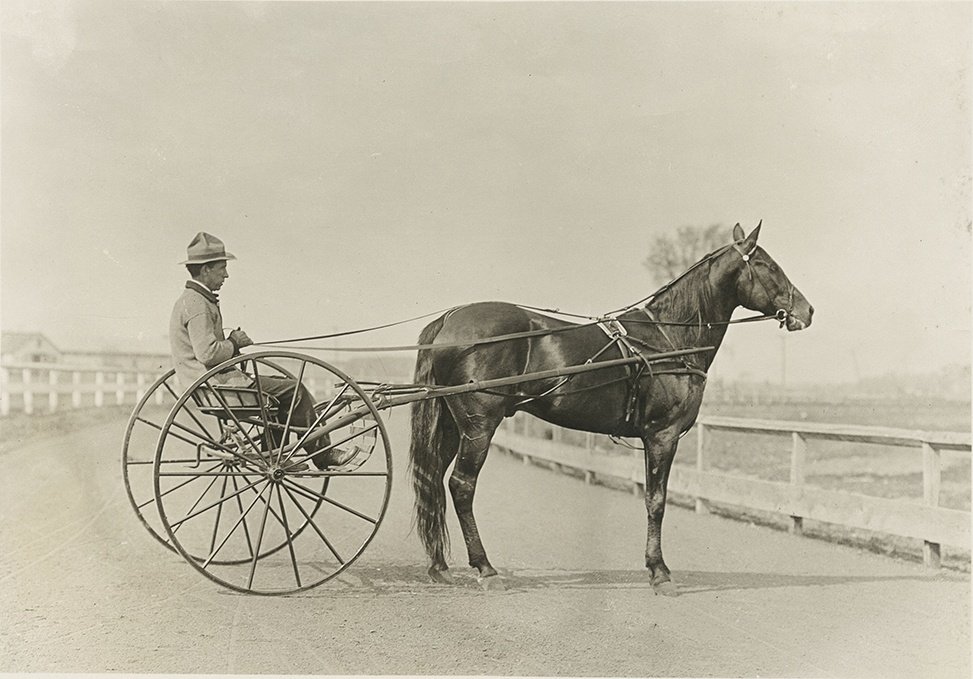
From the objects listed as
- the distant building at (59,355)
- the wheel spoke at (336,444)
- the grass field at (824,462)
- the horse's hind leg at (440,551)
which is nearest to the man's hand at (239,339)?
the wheel spoke at (336,444)

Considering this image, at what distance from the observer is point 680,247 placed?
1171cm

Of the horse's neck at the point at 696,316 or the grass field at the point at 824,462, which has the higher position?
the horse's neck at the point at 696,316

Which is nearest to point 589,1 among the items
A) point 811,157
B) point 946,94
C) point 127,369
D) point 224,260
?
point 811,157

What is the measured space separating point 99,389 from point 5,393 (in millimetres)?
3120

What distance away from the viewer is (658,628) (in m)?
5.03

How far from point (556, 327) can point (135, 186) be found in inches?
162

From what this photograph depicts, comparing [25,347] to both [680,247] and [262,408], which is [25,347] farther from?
[680,247]

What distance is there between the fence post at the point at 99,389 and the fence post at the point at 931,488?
45.1 ft

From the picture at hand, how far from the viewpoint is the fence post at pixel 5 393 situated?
11953 millimetres

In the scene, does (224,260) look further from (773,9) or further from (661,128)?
(773,9)

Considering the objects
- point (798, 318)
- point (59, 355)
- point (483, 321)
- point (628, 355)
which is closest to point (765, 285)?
point (798, 318)

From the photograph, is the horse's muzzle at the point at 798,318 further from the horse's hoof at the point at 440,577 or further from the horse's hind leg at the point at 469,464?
the horse's hoof at the point at 440,577

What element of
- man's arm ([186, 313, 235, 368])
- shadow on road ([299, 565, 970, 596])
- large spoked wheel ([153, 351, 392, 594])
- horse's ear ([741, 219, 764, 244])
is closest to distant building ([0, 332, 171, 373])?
large spoked wheel ([153, 351, 392, 594])

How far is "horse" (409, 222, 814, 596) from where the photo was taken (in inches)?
240
